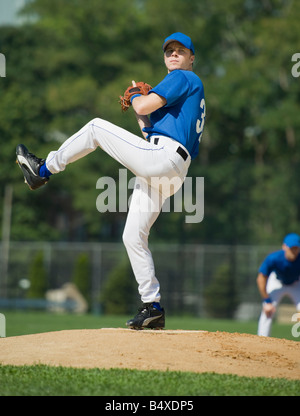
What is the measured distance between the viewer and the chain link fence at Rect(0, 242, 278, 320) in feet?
71.3

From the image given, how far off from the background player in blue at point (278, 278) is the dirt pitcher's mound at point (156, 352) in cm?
388

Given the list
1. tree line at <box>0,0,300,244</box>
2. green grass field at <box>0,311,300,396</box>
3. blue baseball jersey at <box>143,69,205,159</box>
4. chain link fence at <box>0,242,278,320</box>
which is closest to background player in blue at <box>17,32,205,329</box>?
blue baseball jersey at <box>143,69,205,159</box>

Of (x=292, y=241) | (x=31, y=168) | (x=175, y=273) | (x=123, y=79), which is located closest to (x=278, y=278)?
(x=292, y=241)

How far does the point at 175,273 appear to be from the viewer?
73.4ft

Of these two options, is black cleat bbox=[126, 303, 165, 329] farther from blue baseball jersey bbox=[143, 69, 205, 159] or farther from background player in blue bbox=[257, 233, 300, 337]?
background player in blue bbox=[257, 233, 300, 337]

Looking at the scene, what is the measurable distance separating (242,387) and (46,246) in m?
22.5

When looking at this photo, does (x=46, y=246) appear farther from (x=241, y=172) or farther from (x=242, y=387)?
(x=242, y=387)

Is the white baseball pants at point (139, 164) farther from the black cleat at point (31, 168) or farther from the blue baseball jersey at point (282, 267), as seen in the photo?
the blue baseball jersey at point (282, 267)

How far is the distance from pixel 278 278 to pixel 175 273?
12.4 meters

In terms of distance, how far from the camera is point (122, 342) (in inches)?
209

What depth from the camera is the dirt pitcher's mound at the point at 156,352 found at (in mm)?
4910

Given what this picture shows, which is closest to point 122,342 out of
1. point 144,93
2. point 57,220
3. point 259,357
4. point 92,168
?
point 259,357

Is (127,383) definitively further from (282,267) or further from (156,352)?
(282,267)

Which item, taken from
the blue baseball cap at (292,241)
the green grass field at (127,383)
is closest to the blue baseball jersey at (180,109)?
the green grass field at (127,383)
